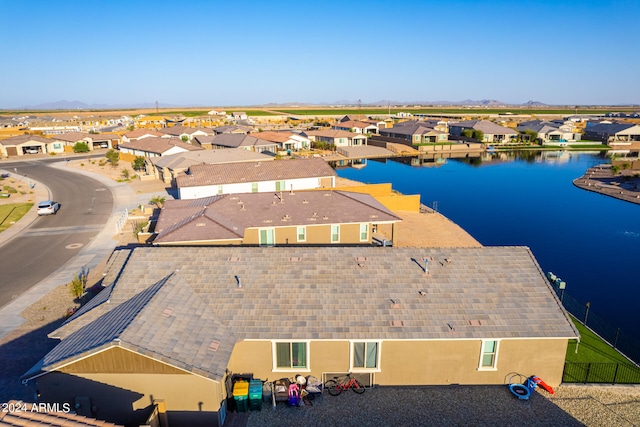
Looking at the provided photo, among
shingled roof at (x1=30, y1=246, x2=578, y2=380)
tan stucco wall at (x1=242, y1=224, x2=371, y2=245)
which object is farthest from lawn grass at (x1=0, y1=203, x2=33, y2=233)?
shingled roof at (x1=30, y1=246, x2=578, y2=380)

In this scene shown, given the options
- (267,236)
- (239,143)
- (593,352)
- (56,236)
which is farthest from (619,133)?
(56,236)

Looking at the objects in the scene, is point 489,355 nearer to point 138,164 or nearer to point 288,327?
point 288,327

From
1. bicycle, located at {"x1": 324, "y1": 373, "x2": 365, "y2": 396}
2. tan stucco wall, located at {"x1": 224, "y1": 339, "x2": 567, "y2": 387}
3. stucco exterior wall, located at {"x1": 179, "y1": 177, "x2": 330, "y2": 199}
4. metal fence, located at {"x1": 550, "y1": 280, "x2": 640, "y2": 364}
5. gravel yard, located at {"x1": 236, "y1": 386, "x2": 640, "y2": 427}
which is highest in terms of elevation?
stucco exterior wall, located at {"x1": 179, "y1": 177, "x2": 330, "y2": 199}

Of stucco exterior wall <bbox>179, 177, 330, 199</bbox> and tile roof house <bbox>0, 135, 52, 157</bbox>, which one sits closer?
stucco exterior wall <bbox>179, 177, 330, 199</bbox>

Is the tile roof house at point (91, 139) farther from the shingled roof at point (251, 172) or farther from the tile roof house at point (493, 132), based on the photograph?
the tile roof house at point (493, 132)

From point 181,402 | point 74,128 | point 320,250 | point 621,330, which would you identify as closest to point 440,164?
point 621,330

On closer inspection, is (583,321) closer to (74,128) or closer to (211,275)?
(211,275)

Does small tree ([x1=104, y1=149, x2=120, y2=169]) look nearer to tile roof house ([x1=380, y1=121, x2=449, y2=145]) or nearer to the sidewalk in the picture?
the sidewalk
